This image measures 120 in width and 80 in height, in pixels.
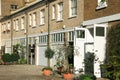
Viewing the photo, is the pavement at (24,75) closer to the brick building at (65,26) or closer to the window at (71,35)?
the brick building at (65,26)

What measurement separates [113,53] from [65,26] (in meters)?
10.5

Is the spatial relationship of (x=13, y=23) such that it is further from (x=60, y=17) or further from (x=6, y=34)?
(x=60, y=17)

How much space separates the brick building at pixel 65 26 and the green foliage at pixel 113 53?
2.20ft

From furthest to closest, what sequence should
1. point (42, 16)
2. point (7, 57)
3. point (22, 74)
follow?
point (7, 57)
point (42, 16)
point (22, 74)

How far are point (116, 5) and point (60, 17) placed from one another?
11.5 meters

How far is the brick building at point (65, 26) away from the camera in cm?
2344

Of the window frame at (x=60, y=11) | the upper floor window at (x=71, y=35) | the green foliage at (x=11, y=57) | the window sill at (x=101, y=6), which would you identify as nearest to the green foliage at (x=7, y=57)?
the green foliage at (x=11, y=57)

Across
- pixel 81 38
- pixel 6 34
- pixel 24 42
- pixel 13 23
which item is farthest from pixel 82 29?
pixel 6 34

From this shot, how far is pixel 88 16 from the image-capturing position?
26.1 metres

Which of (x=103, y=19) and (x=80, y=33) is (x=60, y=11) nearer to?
(x=80, y=33)

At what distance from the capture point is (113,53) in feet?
69.8

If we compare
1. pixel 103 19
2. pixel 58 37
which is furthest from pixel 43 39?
pixel 103 19

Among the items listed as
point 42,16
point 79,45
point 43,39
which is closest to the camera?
point 79,45

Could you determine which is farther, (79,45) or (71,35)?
(71,35)
